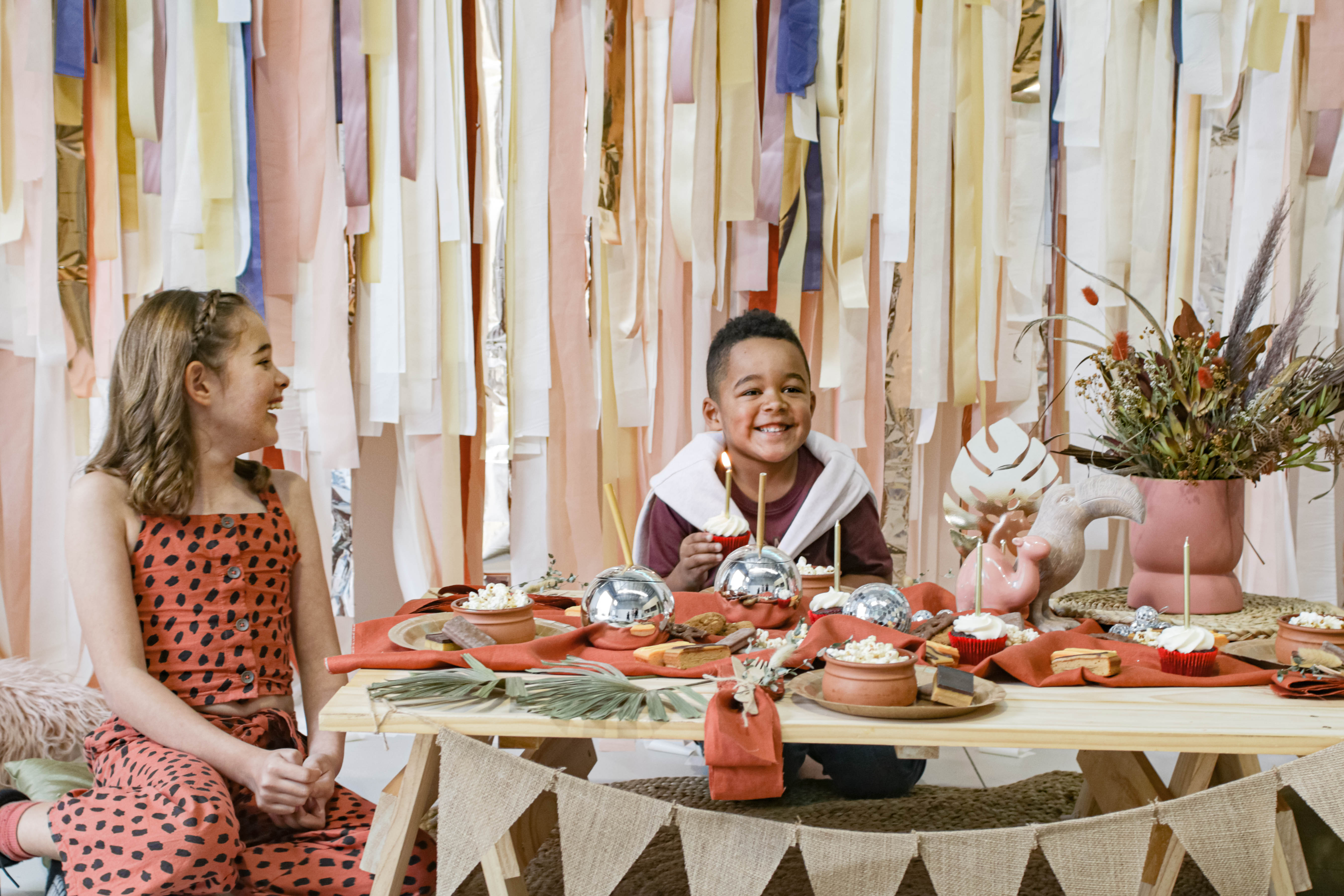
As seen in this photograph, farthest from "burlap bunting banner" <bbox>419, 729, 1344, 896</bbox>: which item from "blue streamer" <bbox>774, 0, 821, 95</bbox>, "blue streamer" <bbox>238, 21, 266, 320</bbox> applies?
"blue streamer" <bbox>774, 0, 821, 95</bbox>

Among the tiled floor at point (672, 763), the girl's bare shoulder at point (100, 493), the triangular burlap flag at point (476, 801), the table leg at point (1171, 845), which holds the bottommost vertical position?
the tiled floor at point (672, 763)

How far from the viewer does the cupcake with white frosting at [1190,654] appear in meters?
1.27

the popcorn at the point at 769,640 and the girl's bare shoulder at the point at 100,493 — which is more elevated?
the girl's bare shoulder at the point at 100,493

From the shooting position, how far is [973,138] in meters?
2.63

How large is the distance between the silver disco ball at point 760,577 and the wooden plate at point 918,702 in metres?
0.23

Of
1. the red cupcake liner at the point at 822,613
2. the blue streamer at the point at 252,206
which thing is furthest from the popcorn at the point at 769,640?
the blue streamer at the point at 252,206

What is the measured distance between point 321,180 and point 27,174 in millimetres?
609

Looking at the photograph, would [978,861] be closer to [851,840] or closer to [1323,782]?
[851,840]

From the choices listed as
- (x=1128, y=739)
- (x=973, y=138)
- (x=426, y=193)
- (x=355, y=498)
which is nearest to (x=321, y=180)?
(x=426, y=193)

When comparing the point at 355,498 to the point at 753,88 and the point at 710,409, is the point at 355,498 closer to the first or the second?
the point at 710,409

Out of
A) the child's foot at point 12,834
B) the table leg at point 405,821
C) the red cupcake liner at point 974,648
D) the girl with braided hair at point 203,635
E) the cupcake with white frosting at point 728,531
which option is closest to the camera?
the table leg at point 405,821

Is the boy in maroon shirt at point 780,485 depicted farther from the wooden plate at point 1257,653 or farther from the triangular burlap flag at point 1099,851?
the triangular burlap flag at point 1099,851

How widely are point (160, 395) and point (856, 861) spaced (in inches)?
45.4

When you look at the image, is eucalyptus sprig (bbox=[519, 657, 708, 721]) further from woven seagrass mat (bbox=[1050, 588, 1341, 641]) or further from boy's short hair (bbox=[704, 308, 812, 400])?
boy's short hair (bbox=[704, 308, 812, 400])
